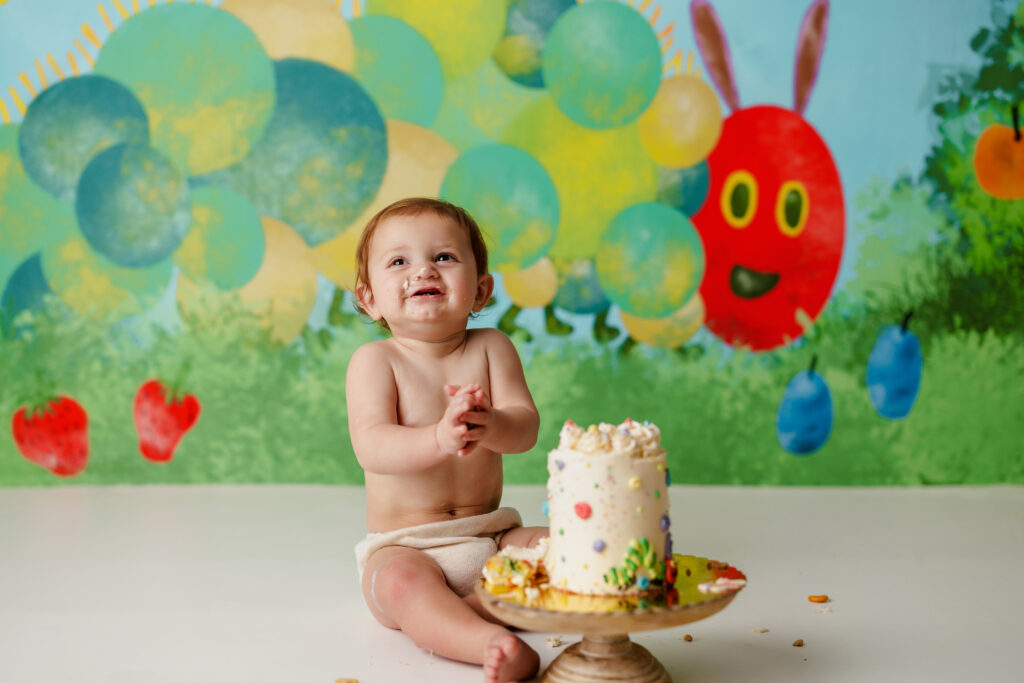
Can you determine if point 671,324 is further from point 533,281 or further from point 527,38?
point 527,38

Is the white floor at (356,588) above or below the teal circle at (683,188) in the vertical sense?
below

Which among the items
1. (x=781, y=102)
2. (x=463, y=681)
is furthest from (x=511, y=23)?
(x=463, y=681)

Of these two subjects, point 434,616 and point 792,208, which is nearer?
point 434,616

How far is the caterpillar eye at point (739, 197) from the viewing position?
7.98 feet

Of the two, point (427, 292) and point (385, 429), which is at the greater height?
point (427, 292)

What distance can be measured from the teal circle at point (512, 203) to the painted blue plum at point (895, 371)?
84cm

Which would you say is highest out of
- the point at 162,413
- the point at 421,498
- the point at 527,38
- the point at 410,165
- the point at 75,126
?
the point at 527,38

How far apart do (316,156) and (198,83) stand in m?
0.34

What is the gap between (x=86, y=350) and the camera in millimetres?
2516

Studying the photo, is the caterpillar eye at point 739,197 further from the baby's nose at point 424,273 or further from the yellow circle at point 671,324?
the baby's nose at point 424,273

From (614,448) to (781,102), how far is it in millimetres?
1571

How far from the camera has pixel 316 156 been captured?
2.46 m

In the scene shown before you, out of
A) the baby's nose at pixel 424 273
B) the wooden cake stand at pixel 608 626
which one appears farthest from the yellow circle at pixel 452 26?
the wooden cake stand at pixel 608 626

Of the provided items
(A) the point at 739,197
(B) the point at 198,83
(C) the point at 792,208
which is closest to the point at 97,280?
(B) the point at 198,83
